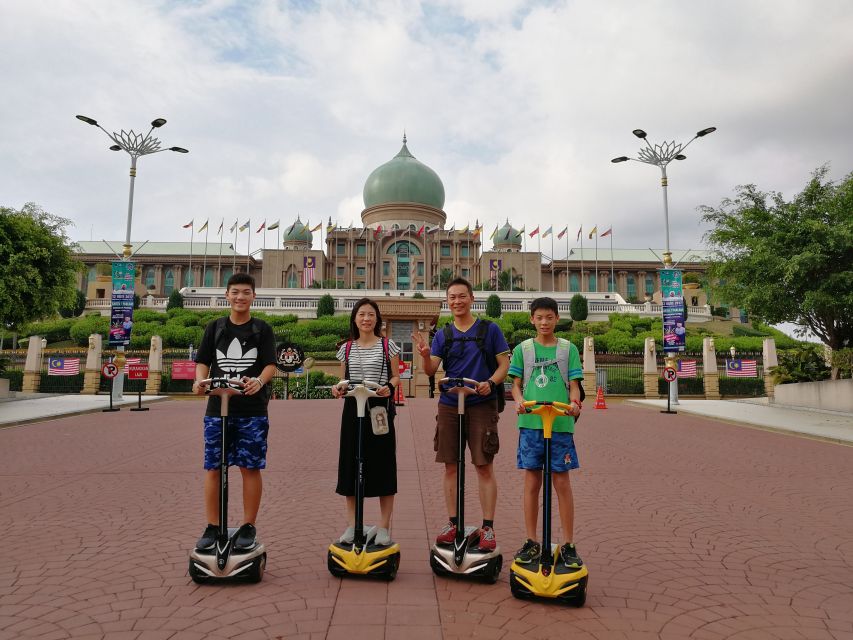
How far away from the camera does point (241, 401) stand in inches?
159

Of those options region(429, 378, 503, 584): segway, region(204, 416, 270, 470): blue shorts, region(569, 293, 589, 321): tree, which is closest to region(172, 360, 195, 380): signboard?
region(204, 416, 270, 470): blue shorts

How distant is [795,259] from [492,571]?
16.5m

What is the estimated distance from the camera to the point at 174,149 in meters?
20.8

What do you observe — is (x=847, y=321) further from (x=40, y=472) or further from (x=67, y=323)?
(x=67, y=323)

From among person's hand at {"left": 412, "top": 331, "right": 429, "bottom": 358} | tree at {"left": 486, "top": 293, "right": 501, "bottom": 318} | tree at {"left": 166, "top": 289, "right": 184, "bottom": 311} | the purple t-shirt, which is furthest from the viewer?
tree at {"left": 486, "top": 293, "right": 501, "bottom": 318}

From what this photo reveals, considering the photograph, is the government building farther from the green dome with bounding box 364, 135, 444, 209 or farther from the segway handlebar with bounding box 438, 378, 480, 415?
the segway handlebar with bounding box 438, 378, 480, 415

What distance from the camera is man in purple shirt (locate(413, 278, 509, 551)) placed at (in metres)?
4.07

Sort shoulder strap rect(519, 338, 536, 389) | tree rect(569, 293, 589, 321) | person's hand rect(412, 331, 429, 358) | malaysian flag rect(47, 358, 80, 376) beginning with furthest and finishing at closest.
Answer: tree rect(569, 293, 589, 321)
malaysian flag rect(47, 358, 80, 376)
shoulder strap rect(519, 338, 536, 389)
person's hand rect(412, 331, 429, 358)

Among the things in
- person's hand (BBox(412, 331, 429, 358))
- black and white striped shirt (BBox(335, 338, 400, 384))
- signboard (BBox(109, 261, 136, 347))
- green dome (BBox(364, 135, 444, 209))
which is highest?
green dome (BBox(364, 135, 444, 209))

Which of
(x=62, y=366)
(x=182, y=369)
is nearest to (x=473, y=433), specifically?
(x=182, y=369)

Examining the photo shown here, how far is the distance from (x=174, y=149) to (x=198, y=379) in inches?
766

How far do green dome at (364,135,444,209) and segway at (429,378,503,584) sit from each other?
7154 centimetres

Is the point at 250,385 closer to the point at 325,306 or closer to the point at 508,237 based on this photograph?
the point at 325,306

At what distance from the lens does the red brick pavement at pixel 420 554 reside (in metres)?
3.21
